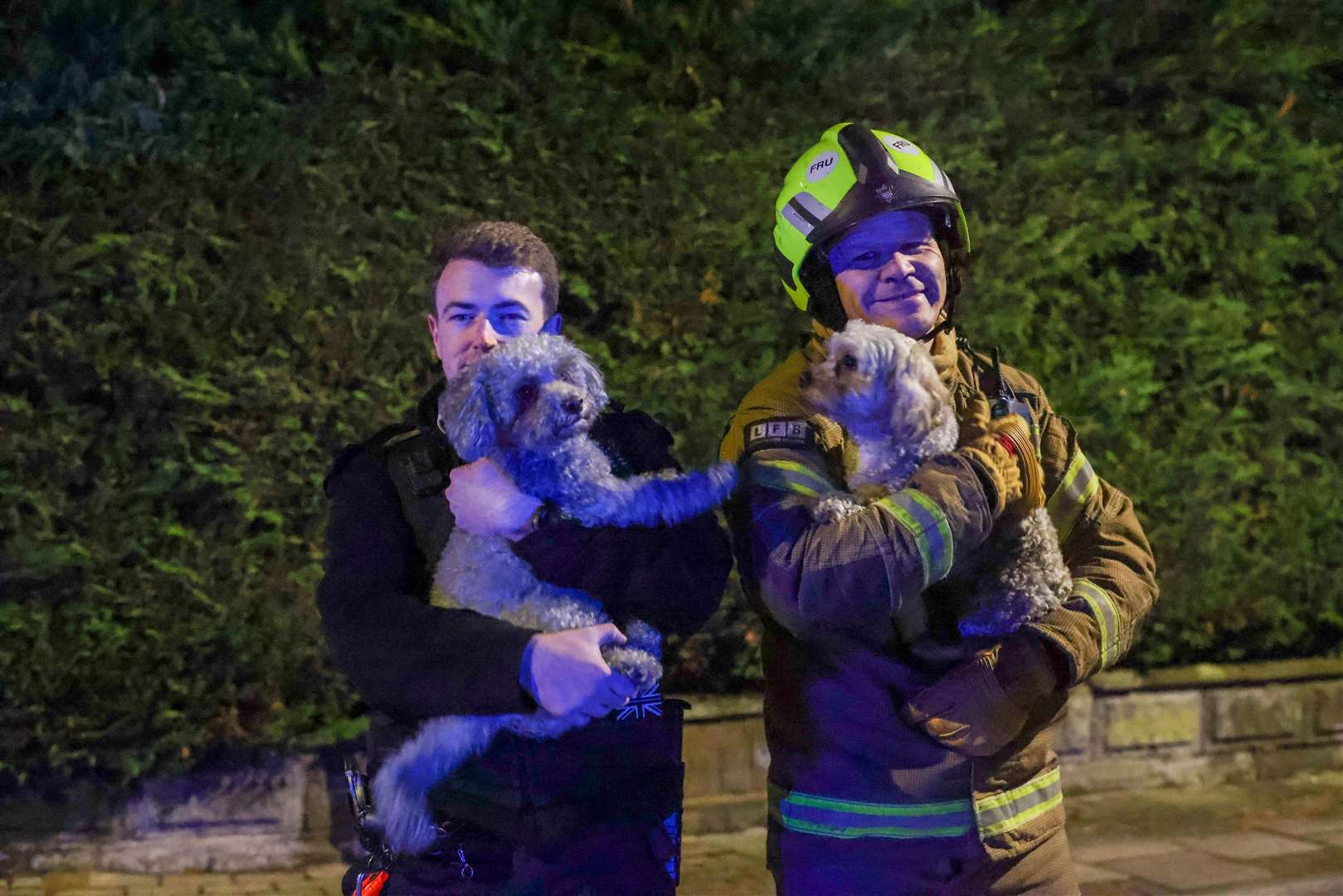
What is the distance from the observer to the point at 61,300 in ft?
16.3

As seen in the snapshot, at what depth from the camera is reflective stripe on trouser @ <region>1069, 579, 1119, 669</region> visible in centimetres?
244

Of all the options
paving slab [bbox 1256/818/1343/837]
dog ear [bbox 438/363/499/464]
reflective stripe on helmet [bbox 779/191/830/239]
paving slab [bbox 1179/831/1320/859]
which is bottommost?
paving slab [bbox 1256/818/1343/837]

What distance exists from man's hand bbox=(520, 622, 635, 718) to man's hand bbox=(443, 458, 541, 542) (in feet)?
0.72

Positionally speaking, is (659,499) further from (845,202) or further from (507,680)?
(845,202)

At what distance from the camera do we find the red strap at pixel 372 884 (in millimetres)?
2297

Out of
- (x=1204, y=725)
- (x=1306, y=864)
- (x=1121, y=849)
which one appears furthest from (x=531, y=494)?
(x=1204, y=725)

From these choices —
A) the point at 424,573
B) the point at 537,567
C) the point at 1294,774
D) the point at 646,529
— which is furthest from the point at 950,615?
the point at 1294,774

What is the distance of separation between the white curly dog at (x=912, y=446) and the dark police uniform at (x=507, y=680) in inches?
14.1

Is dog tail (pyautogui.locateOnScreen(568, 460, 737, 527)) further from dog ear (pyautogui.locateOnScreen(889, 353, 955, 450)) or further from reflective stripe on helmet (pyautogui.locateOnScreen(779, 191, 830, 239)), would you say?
reflective stripe on helmet (pyautogui.locateOnScreen(779, 191, 830, 239))

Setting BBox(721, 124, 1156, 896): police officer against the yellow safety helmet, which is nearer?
BBox(721, 124, 1156, 896): police officer

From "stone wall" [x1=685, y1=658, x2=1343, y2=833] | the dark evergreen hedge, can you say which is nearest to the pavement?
"stone wall" [x1=685, y1=658, x2=1343, y2=833]

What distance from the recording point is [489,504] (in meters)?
2.23

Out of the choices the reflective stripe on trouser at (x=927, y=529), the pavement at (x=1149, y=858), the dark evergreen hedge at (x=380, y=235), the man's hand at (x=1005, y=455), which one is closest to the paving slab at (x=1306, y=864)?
the pavement at (x=1149, y=858)

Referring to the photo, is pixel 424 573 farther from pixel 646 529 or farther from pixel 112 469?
pixel 112 469
